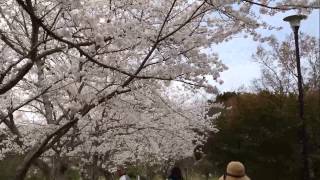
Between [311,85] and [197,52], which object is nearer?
[197,52]

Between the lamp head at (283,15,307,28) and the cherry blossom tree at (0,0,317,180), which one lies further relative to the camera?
the lamp head at (283,15,307,28)

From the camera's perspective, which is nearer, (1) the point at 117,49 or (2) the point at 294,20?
(1) the point at 117,49

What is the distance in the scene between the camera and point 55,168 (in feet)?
35.1

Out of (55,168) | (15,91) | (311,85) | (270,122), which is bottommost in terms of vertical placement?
(55,168)

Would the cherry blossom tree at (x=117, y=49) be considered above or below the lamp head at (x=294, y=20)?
below

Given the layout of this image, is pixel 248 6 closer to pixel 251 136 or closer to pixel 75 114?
pixel 75 114

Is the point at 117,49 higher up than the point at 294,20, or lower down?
lower down

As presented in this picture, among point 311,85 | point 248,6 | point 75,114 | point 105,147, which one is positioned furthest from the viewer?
point 311,85

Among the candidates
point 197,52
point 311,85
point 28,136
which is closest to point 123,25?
point 197,52

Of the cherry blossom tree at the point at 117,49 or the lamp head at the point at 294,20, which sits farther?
the lamp head at the point at 294,20

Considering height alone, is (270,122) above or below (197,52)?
above

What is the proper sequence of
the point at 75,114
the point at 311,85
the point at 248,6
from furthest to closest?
1. the point at 311,85
2. the point at 75,114
3. the point at 248,6

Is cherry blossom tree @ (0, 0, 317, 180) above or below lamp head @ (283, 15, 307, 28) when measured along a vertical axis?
below

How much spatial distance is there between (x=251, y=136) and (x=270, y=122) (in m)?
1.06
